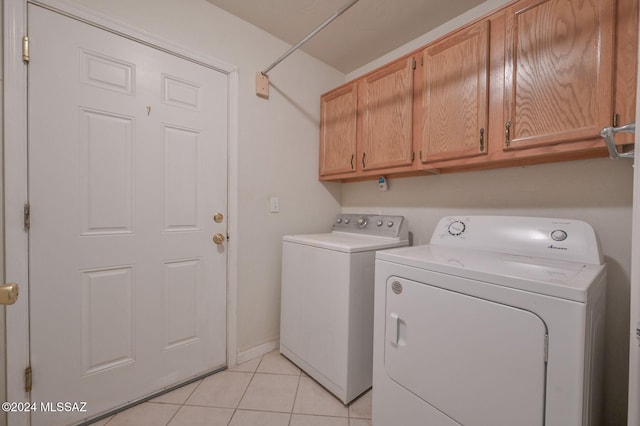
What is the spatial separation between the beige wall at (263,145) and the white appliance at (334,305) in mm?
196

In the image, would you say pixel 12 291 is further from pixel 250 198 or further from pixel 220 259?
pixel 250 198

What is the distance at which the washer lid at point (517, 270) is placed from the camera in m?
0.73

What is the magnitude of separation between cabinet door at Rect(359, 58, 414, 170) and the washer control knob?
79 centimetres

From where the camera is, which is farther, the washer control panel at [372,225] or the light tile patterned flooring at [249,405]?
the washer control panel at [372,225]

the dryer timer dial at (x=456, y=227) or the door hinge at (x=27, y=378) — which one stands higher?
the dryer timer dial at (x=456, y=227)

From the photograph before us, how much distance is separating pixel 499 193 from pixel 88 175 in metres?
2.24

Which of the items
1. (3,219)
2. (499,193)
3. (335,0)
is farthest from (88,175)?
(499,193)

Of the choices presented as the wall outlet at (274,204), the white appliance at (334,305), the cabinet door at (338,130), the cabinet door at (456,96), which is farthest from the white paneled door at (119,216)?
the cabinet door at (456,96)

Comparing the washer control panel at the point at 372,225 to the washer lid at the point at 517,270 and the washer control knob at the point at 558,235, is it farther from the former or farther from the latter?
the washer control knob at the point at 558,235

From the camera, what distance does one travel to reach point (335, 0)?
Answer: 157 cm

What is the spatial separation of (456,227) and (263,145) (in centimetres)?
141

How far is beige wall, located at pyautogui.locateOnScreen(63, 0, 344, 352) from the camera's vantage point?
1634mm

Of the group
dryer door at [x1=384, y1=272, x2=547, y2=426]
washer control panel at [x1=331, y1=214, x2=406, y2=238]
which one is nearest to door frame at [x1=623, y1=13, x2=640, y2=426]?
dryer door at [x1=384, y1=272, x2=547, y2=426]

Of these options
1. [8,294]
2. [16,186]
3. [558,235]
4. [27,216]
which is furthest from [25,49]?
[558,235]
